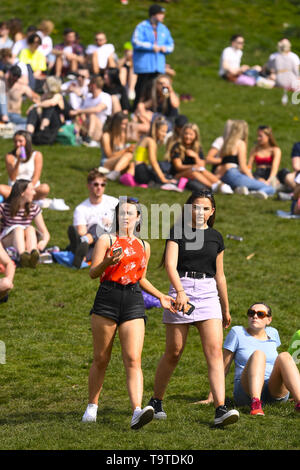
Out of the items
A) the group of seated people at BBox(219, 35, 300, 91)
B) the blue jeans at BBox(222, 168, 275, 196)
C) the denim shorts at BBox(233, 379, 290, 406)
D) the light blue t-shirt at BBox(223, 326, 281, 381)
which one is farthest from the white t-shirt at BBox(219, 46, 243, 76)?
the denim shorts at BBox(233, 379, 290, 406)

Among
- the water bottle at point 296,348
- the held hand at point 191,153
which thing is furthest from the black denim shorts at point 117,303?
the held hand at point 191,153

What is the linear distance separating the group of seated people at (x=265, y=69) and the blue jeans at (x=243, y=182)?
8.87m

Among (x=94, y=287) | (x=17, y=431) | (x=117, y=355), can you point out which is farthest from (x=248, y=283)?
(x=17, y=431)

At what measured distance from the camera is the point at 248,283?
1348 centimetres

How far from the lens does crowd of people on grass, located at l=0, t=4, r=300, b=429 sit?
7949 millimetres

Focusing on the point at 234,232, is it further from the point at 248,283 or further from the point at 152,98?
the point at 152,98

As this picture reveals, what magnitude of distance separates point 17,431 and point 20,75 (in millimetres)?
14214

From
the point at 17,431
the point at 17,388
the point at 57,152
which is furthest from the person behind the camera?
the point at 57,152

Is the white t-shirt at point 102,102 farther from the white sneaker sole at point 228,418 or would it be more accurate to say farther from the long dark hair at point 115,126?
the white sneaker sole at point 228,418

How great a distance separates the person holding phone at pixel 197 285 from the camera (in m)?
8.03

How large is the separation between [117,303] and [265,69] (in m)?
19.8

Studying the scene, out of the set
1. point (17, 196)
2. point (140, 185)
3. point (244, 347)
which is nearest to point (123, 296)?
point (244, 347)

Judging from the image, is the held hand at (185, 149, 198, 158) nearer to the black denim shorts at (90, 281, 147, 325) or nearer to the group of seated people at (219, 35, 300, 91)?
the group of seated people at (219, 35, 300, 91)
